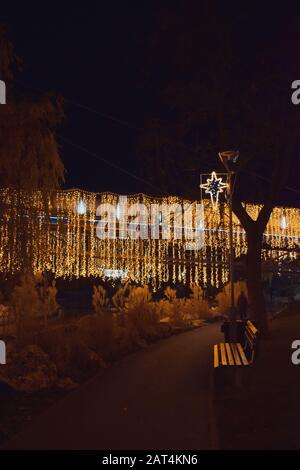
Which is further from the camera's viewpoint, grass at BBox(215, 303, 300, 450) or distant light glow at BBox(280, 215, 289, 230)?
distant light glow at BBox(280, 215, 289, 230)

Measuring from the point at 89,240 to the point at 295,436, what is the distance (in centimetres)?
1733

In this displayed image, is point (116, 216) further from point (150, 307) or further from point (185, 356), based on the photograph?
point (185, 356)

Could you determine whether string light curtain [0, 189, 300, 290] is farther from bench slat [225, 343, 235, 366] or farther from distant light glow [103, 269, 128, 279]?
bench slat [225, 343, 235, 366]

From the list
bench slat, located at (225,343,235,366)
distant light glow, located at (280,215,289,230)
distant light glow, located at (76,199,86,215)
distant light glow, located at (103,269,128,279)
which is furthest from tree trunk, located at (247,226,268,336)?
distant light glow, located at (280,215,289,230)

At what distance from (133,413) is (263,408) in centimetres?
199

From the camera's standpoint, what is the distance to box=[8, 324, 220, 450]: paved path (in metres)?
6.73

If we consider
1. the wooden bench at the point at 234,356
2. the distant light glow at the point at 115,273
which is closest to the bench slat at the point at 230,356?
the wooden bench at the point at 234,356

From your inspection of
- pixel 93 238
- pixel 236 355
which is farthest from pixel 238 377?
pixel 93 238

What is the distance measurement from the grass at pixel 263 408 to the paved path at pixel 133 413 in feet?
0.98

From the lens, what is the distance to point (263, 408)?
28.5ft

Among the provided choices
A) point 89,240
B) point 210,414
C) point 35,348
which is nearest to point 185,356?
point 35,348

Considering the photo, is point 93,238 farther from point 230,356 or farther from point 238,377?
point 238,377

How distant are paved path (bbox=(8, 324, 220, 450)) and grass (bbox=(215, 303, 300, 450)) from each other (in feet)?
0.98

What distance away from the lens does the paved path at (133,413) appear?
22.1 feet
